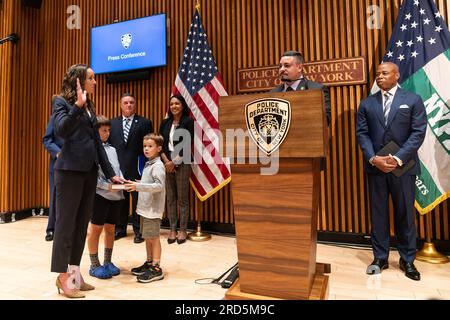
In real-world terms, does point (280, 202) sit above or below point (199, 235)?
above

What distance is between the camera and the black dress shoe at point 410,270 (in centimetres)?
232

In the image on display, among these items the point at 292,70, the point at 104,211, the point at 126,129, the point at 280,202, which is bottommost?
the point at 104,211

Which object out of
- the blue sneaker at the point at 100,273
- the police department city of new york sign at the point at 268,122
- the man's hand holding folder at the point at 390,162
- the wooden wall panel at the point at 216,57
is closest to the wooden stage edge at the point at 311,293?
the police department city of new york sign at the point at 268,122

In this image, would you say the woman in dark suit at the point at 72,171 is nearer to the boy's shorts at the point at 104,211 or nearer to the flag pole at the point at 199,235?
the boy's shorts at the point at 104,211

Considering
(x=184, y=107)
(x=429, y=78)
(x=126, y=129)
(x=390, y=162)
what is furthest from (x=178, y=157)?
(x=429, y=78)

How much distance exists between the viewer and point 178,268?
2.59 metres

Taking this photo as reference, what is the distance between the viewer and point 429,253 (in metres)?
2.83

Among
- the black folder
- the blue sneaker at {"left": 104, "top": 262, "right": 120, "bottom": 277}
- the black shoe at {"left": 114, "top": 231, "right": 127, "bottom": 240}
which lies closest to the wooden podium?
the black folder

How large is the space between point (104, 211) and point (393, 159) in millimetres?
2318

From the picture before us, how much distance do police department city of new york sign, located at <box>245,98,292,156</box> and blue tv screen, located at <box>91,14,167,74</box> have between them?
3.07m

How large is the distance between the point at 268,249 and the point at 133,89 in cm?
371

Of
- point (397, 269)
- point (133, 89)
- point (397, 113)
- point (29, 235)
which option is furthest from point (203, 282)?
point (133, 89)

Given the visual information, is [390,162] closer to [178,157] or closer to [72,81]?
[178,157]

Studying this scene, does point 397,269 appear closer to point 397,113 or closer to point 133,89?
point 397,113
